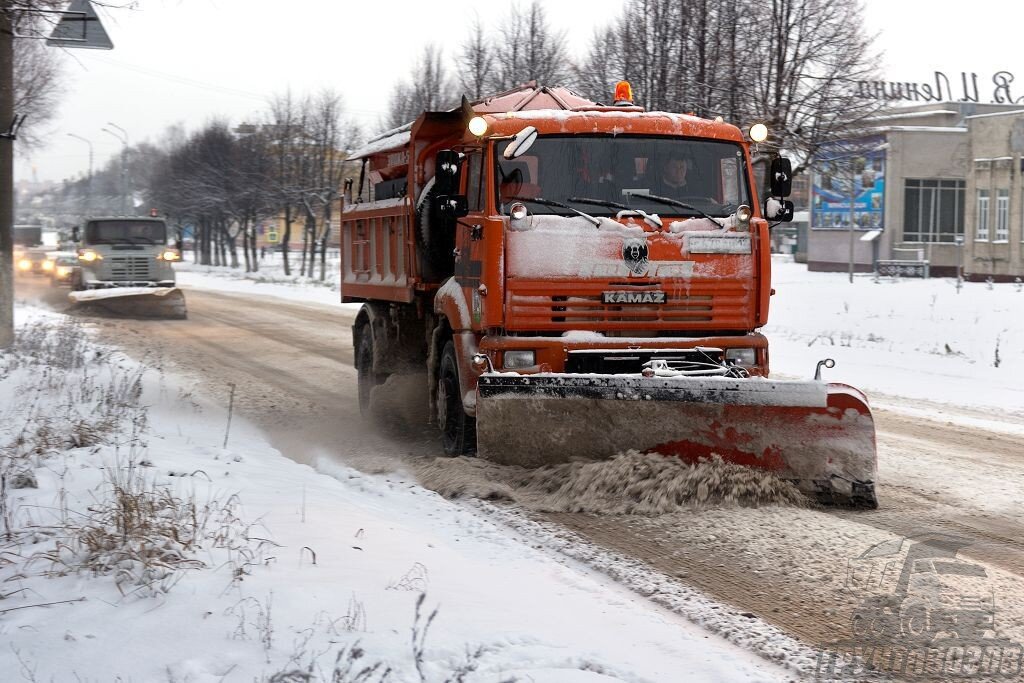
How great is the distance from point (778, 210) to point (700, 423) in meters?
2.17

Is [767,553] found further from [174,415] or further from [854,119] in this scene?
[854,119]

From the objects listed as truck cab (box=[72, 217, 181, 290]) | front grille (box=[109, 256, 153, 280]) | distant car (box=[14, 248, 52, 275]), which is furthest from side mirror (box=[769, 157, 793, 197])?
distant car (box=[14, 248, 52, 275])

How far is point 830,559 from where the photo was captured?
5.52 m

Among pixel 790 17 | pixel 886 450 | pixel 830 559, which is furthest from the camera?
pixel 790 17

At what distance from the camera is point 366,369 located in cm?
1176

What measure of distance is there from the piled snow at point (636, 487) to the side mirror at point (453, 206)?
215cm

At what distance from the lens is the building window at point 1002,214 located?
43.8 meters

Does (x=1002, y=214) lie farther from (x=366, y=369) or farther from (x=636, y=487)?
(x=636, y=487)

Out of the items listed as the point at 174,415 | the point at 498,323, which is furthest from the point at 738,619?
the point at 174,415

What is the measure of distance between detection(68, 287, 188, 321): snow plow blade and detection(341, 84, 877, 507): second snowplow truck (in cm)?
1766

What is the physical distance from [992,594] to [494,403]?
319 centimetres

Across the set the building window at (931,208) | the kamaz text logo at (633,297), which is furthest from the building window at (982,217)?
the kamaz text logo at (633,297)

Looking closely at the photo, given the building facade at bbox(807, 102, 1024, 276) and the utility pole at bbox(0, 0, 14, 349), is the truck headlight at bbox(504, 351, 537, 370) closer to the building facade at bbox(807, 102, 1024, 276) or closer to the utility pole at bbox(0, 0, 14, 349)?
the utility pole at bbox(0, 0, 14, 349)

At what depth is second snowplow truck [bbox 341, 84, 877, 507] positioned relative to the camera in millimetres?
6746
